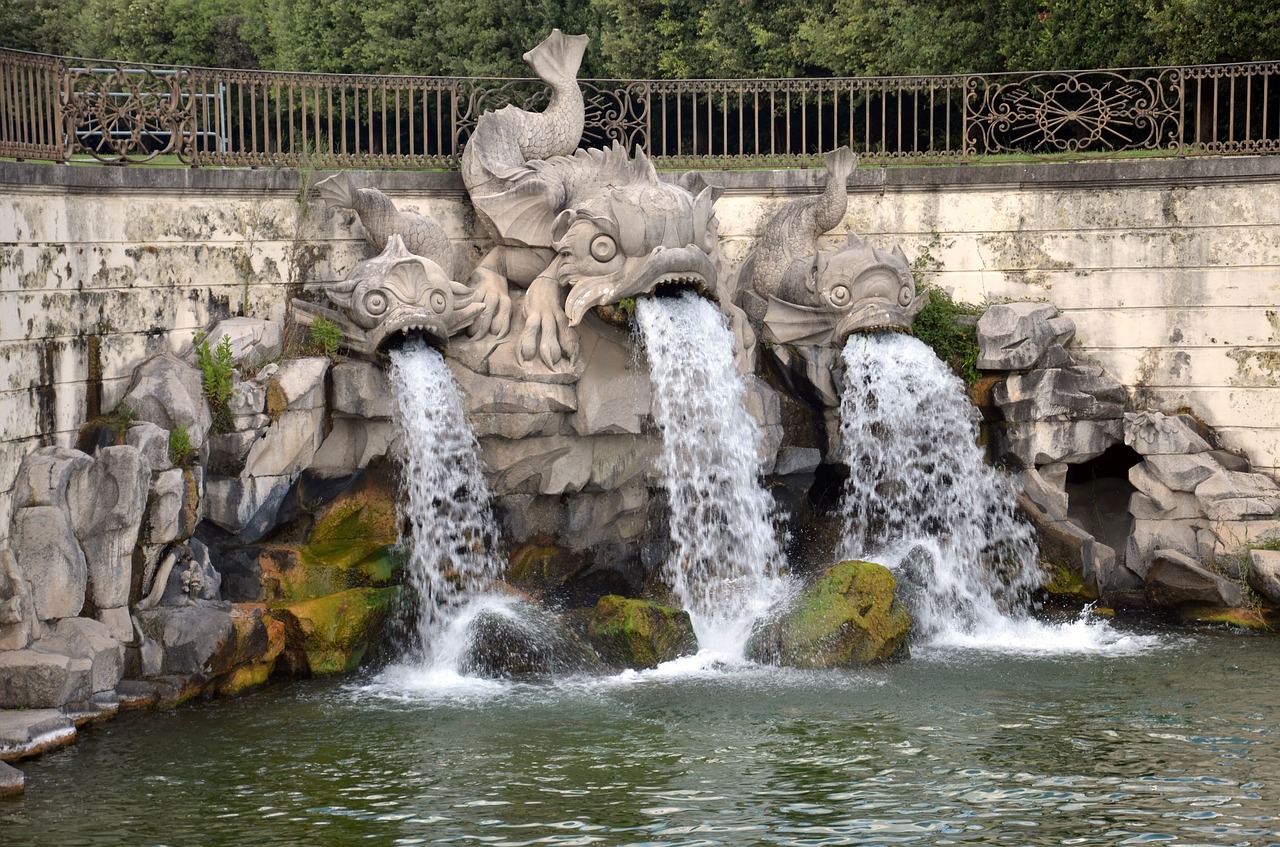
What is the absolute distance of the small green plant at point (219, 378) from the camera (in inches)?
489

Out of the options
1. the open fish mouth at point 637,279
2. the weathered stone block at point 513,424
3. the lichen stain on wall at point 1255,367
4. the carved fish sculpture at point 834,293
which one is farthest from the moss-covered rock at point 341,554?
the lichen stain on wall at point 1255,367

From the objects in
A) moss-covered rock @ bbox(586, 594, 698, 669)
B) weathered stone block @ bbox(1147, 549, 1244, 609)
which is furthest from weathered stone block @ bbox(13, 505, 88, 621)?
weathered stone block @ bbox(1147, 549, 1244, 609)

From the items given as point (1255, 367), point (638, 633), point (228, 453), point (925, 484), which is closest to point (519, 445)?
point (638, 633)

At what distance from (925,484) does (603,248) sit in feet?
11.1

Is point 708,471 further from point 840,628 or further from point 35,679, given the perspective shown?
point 35,679

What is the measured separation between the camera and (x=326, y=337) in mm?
13203

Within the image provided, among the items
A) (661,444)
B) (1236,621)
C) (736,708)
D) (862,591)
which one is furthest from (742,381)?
(1236,621)

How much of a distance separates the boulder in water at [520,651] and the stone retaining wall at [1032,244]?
3.22 meters

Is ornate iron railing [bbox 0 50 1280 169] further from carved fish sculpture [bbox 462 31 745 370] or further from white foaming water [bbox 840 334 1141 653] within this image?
white foaming water [bbox 840 334 1141 653]

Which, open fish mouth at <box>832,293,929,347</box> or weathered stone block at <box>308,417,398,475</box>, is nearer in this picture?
weathered stone block at <box>308,417,398,475</box>

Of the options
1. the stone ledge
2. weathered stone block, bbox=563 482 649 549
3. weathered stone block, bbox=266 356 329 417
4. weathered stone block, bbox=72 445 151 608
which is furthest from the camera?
weathered stone block, bbox=563 482 649 549

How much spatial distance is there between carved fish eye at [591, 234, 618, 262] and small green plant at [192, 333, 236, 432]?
2.80 meters

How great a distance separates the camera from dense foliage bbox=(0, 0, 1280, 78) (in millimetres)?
17875

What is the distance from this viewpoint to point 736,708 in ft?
36.7
